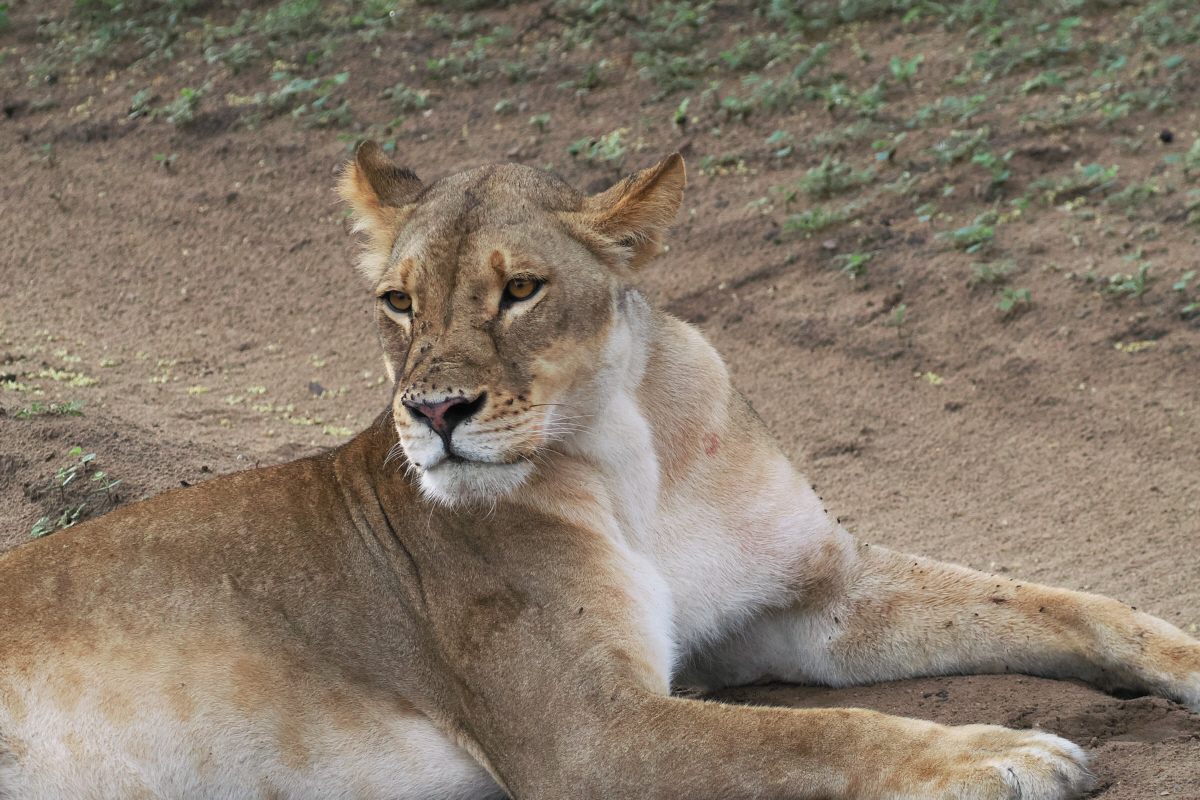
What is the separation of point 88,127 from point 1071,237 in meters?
8.32

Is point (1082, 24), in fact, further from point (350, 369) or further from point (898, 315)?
point (350, 369)

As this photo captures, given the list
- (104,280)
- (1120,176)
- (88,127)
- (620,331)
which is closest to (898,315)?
(1120,176)

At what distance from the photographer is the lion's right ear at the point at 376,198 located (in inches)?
138

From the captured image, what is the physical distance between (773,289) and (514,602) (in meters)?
4.60

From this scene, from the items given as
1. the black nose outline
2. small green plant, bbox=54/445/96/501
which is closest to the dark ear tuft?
the black nose outline

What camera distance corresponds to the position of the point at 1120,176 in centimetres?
725

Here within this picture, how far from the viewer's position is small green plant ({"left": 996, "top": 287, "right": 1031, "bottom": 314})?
6484mm

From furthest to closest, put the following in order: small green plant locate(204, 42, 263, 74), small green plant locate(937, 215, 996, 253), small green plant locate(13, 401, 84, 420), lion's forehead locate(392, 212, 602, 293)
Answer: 1. small green plant locate(204, 42, 263, 74)
2. small green plant locate(937, 215, 996, 253)
3. small green plant locate(13, 401, 84, 420)
4. lion's forehead locate(392, 212, 602, 293)

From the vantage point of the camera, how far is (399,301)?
3.18 metres

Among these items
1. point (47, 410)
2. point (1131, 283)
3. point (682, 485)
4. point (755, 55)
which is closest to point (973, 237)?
point (1131, 283)

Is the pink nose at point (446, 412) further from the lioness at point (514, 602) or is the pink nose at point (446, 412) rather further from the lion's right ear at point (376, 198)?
the lion's right ear at point (376, 198)

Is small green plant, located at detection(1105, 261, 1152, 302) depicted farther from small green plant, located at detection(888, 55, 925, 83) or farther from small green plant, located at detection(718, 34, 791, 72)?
small green plant, located at detection(718, 34, 791, 72)

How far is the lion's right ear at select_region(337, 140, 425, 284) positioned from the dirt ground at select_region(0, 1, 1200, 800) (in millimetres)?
1666

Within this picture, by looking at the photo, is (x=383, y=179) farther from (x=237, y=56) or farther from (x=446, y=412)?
(x=237, y=56)
